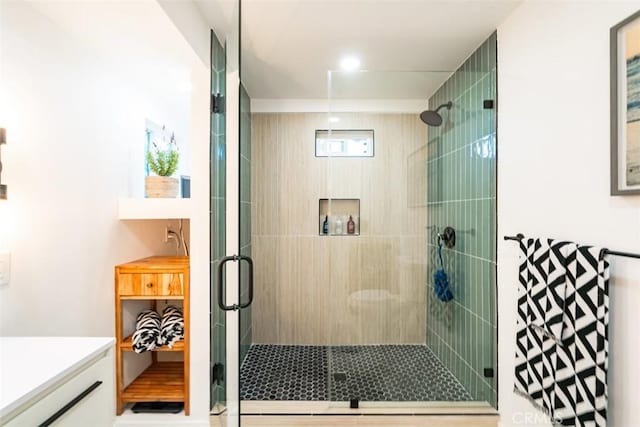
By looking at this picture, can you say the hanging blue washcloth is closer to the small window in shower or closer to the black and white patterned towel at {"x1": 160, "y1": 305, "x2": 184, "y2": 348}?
the small window in shower

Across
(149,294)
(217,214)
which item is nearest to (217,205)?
(217,214)

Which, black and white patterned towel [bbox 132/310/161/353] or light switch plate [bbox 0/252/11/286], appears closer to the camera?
light switch plate [bbox 0/252/11/286]

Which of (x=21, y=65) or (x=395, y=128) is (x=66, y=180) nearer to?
(x=21, y=65)

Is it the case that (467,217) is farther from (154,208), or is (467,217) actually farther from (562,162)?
(154,208)

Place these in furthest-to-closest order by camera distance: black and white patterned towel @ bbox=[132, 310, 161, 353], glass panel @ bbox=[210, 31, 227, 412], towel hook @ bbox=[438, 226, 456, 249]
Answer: towel hook @ bbox=[438, 226, 456, 249]
black and white patterned towel @ bbox=[132, 310, 161, 353]
glass panel @ bbox=[210, 31, 227, 412]

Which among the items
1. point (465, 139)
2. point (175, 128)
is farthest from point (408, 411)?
point (175, 128)

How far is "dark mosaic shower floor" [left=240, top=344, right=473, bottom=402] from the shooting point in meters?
2.30

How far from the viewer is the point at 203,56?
1.94 metres

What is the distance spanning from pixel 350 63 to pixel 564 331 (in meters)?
2.14

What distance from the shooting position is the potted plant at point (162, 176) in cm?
220

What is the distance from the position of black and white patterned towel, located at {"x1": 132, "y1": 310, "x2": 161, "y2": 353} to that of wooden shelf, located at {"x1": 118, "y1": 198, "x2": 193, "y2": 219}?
0.66 meters

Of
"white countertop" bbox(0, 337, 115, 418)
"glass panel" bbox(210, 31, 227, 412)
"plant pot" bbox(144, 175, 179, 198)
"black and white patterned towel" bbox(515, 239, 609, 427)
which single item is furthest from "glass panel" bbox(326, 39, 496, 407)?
"white countertop" bbox(0, 337, 115, 418)

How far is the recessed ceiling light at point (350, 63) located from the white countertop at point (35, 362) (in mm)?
2227

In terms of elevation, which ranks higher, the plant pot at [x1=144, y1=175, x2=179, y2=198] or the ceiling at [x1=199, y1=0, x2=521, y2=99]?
the ceiling at [x1=199, y1=0, x2=521, y2=99]
